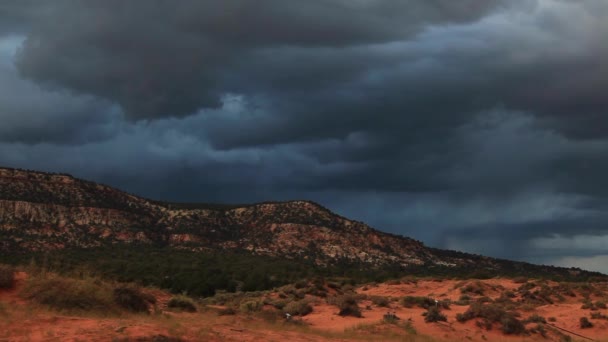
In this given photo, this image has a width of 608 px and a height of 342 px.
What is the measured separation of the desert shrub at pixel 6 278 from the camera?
25.2 m

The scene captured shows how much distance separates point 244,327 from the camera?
2466 cm

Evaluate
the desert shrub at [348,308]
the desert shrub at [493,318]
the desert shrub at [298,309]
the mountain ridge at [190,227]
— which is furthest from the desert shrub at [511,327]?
the mountain ridge at [190,227]

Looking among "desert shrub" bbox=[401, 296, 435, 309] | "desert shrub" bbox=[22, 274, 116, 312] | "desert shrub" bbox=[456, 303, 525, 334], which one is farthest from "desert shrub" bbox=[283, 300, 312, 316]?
"desert shrub" bbox=[22, 274, 116, 312]

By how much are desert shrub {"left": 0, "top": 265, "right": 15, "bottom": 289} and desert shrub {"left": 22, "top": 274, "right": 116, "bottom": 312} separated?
2.09 feet

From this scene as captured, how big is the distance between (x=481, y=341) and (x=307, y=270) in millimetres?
50356

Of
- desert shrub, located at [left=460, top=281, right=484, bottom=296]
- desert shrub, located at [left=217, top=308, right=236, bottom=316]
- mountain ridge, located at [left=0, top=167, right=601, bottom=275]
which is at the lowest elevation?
desert shrub, located at [left=217, top=308, right=236, bottom=316]

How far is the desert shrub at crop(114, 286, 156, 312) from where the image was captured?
2623cm

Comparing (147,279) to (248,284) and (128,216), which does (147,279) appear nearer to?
(248,284)

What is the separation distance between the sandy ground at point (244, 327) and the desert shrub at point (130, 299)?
3.31 ft

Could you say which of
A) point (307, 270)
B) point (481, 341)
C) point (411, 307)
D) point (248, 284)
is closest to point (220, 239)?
point (307, 270)

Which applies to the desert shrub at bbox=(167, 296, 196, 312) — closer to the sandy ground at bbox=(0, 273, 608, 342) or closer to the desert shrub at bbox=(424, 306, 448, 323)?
the sandy ground at bbox=(0, 273, 608, 342)

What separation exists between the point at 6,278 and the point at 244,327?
10.2 m

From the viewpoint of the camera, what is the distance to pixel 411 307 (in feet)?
144

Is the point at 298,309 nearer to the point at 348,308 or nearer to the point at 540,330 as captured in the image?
the point at 348,308
